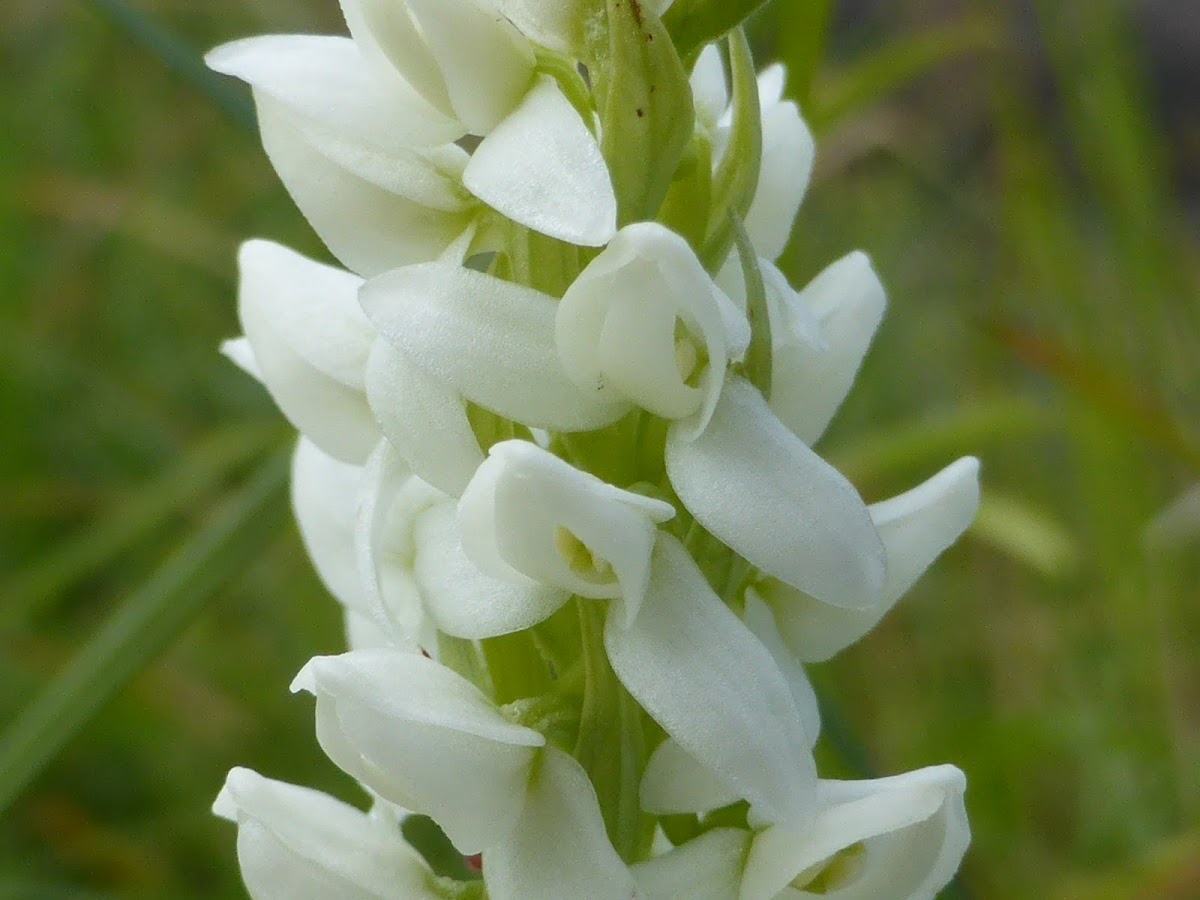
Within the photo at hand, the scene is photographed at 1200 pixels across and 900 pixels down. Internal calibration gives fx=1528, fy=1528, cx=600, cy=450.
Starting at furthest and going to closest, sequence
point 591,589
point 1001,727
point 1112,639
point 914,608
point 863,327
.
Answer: point 914,608, point 1112,639, point 1001,727, point 863,327, point 591,589

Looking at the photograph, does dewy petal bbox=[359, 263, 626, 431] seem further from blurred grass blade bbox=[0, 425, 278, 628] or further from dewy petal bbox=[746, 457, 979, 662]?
blurred grass blade bbox=[0, 425, 278, 628]

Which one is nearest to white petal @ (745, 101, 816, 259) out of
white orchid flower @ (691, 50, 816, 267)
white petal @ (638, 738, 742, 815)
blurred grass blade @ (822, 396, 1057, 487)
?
white orchid flower @ (691, 50, 816, 267)

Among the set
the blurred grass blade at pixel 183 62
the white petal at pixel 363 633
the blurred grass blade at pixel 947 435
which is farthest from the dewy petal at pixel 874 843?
Answer: the blurred grass blade at pixel 947 435

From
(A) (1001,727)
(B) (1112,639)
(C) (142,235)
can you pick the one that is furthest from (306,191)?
(B) (1112,639)

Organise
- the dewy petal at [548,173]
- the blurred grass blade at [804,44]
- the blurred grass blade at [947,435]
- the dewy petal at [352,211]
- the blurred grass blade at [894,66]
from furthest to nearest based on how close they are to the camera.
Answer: the blurred grass blade at [947,435] < the blurred grass blade at [894,66] < the blurred grass blade at [804,44] < the dewy petal at [352,211] < the dewy petal at [548,173]

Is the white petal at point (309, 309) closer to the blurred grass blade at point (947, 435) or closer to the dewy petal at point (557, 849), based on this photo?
the dewy petal at point (557, 849)

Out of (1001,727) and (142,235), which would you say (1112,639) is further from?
(142,235)
